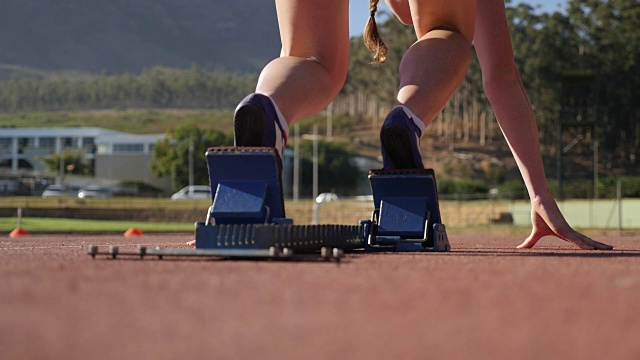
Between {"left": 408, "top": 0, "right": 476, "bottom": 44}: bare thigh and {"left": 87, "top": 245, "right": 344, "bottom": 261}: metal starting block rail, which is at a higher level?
{"left": 408, "top": 0, "right": 476, "bottom": 44}: bare thigh

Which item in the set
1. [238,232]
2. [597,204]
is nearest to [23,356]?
[238,232]

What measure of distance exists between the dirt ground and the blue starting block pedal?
136 centimetres

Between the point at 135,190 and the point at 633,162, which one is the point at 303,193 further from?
the point at 633,162

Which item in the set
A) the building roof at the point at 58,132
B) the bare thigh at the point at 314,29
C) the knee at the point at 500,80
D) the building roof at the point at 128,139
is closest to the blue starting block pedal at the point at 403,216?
the bare thigh at the point at 314,29

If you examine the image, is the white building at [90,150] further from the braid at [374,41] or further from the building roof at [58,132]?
the braid at [374,41]

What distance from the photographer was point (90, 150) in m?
105

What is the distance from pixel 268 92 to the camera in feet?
15.0

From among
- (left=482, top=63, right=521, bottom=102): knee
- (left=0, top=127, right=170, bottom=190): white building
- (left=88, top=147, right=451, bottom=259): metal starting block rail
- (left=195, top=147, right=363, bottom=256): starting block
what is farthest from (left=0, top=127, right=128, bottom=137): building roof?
(left=195, top=147, right=363, bottom=256): starting block

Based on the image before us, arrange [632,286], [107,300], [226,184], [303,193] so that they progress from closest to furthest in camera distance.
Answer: [107,300], [632,286], [226,184], [303,193]

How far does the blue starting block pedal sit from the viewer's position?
502 cm

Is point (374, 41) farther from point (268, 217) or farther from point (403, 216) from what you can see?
point (268, 217)

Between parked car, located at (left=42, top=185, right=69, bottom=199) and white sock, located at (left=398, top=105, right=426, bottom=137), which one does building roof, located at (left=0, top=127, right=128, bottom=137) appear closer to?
parked car, located at (left=42, top=185, right=69, bottom=199)

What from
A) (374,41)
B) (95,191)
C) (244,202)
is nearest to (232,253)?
(244,202)

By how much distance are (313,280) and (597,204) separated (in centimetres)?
3748
